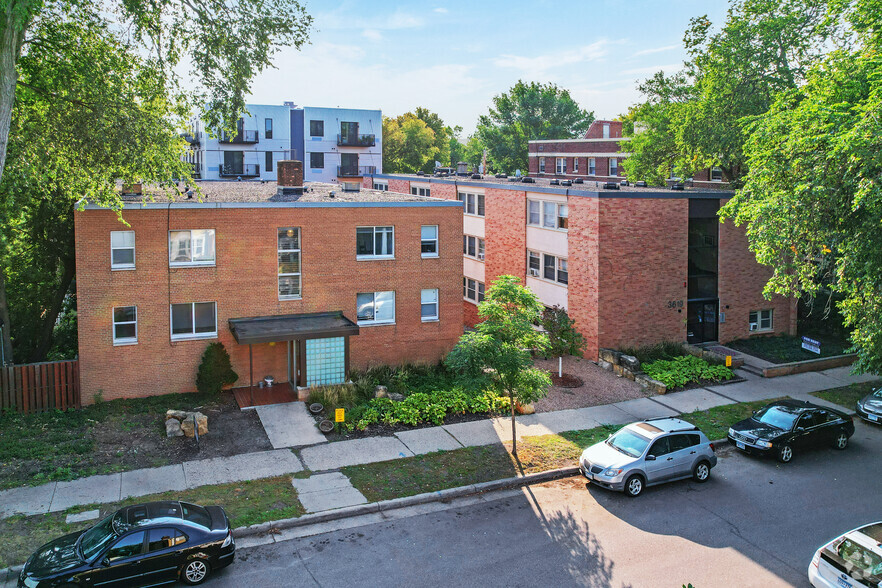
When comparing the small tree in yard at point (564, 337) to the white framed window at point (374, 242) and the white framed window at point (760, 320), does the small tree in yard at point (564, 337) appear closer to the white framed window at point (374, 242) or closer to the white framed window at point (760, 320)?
the white framed window at point (374, 242)

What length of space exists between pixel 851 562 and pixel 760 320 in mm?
21196

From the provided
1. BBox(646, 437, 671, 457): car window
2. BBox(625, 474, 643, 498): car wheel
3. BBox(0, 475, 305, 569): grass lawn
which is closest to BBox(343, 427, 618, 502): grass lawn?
BBox(0, 475, 305, 569): grass lawn

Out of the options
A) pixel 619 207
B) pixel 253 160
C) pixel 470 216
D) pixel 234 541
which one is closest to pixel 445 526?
pixel 234 541

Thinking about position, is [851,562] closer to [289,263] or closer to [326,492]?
[326,492]

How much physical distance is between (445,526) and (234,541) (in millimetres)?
4397

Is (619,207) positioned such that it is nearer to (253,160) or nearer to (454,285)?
(454,285)

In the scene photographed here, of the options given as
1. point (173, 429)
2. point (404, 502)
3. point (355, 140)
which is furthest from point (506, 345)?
point (355, 140)

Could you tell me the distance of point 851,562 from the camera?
480 inches

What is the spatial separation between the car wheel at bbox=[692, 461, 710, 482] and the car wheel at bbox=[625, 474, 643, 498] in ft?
5.90

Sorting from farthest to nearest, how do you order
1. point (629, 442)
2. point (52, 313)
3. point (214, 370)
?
point (52, 313), point (214, 370), point (629, 442)

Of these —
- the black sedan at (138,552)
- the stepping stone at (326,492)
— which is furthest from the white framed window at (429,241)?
the black sedan at (138,552)

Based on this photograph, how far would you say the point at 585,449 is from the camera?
63.3 ft

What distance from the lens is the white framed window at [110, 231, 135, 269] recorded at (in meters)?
22.0

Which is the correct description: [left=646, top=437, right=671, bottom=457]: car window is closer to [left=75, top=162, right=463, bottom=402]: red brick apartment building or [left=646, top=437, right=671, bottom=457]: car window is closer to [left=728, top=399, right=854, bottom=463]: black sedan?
[left=728, top=399, right=854, bottom=463]: black sedan
